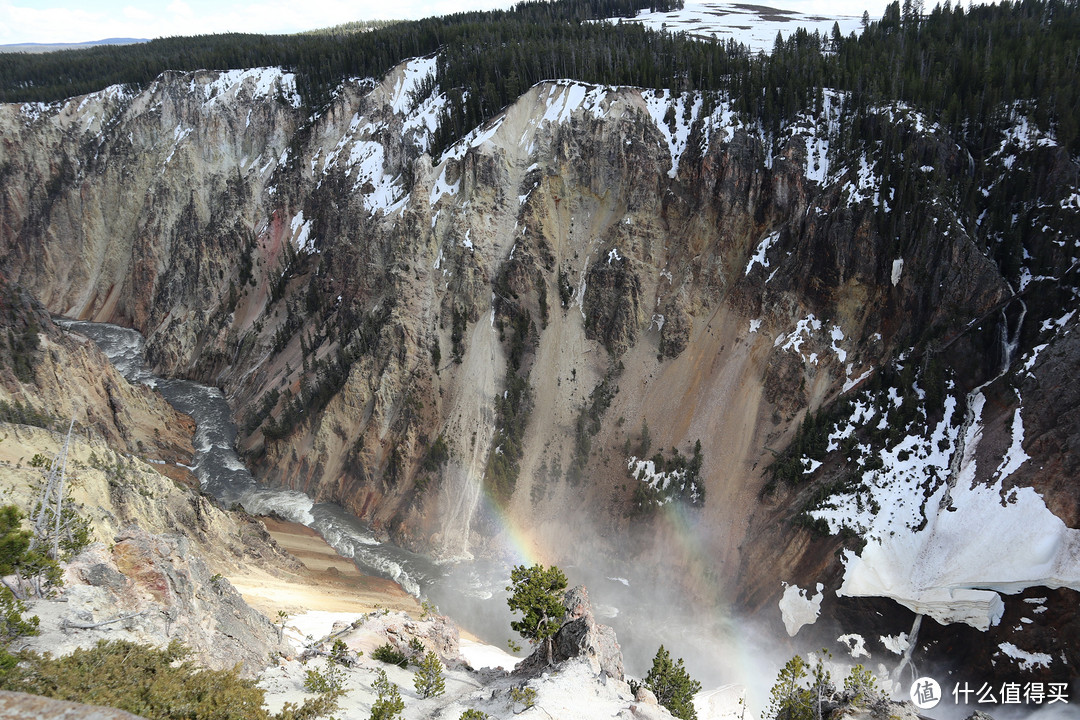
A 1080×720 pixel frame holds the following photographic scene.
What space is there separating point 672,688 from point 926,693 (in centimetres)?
1297

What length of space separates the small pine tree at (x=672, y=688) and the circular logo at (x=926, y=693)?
10.7m

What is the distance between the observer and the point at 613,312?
5041cm

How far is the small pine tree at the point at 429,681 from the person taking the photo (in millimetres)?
22016

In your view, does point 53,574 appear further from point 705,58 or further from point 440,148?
point 705,58

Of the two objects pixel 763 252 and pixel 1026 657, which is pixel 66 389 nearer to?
pixel 763 252

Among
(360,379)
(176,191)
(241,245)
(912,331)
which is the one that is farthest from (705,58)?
(176,191)

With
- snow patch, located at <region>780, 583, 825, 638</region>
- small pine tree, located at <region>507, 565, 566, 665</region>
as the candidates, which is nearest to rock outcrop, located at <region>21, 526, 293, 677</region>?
small pine tree, located at <region>507, 565, 566, 665</region>

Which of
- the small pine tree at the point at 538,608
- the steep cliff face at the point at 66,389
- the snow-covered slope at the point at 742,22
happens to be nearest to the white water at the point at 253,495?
the steep cliff face at the point at 66,389

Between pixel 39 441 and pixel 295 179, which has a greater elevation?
pixel 295 179

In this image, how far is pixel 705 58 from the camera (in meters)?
56.3

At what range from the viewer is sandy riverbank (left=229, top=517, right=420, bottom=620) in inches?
1299

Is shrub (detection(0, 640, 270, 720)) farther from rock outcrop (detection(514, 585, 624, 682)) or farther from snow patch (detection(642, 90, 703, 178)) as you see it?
snow patch (detection(642, 90, 703, 178))

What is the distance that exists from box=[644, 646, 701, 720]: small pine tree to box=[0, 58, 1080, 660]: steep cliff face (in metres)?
11.3

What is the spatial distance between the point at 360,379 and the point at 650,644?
98.5 ft
